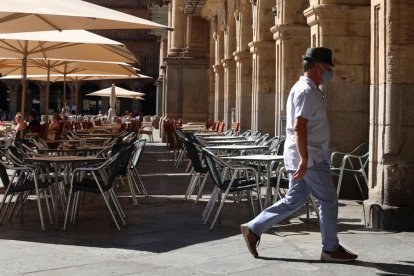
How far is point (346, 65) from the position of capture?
10.7 meters

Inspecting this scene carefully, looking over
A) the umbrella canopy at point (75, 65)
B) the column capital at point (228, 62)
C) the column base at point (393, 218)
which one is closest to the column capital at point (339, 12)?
the column base at point (393, 218)

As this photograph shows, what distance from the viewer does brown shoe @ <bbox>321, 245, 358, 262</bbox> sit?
6164mm

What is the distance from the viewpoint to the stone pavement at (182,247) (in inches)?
234

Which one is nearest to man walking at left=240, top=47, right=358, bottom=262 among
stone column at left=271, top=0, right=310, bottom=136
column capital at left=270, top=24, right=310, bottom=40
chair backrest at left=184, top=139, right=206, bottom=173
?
chair backrest at left=184, top=139, right=206, bottom=173

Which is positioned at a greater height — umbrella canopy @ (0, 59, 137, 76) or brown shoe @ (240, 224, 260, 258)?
umbrella canopy @ (0, 59, 137, 76)

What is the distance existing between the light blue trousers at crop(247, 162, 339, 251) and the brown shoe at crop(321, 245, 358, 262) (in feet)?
0.11

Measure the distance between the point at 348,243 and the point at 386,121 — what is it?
149cm

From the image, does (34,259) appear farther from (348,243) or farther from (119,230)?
(348,243)

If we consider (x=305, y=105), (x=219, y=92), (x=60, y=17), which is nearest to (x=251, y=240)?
(x=305, y=105)

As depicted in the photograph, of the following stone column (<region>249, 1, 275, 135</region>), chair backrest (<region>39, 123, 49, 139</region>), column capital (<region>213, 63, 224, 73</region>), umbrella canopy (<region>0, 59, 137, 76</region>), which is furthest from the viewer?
column capital (<region>213, 63, 224, 73</region>)

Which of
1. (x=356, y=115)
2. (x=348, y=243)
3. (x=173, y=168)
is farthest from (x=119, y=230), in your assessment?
(x=173, y=168)

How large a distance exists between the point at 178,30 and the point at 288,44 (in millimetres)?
17566

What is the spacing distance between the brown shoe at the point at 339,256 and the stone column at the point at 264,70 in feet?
36.7

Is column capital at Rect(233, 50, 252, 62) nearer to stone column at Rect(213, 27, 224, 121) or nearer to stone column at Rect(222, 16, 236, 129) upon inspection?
stone column at Rect(222, 16, 236, 129)
